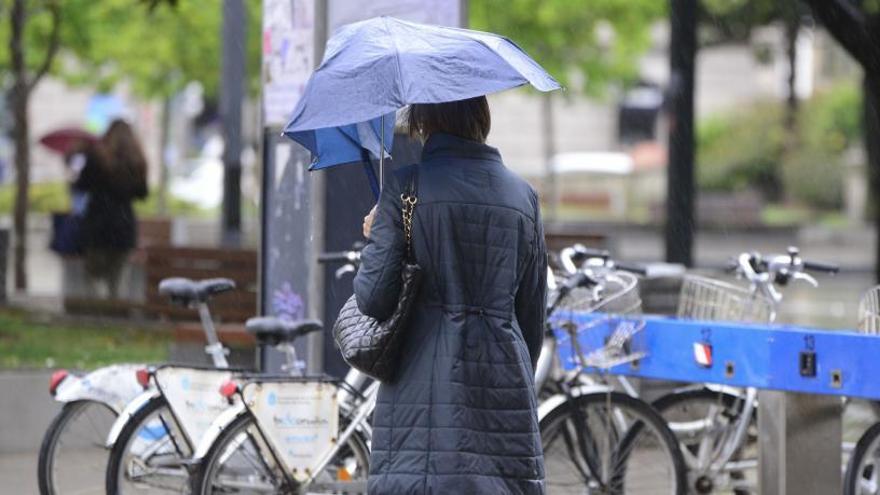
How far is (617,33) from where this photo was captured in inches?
1005

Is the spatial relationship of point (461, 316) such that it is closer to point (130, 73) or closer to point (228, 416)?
point (228, 416)

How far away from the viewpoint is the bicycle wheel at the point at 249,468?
20.2 ft

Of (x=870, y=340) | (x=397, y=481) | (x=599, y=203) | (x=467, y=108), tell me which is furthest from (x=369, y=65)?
(x=599, y=203)

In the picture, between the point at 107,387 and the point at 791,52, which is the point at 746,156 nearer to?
the point at 791,52

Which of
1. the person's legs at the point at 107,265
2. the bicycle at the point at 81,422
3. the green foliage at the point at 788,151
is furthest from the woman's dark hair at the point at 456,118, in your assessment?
the green foliage at the point at 788,151

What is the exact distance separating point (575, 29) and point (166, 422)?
1994 centimetres

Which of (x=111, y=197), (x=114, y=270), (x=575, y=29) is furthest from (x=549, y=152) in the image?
(x=111, y=197)

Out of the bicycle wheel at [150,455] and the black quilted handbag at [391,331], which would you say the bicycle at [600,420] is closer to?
the bicycle wheel at [150,455]

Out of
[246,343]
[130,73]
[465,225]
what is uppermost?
[130,73]

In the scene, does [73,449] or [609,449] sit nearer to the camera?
[609,449]

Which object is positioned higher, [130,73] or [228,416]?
[130,73]

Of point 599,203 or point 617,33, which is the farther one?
point 599,203

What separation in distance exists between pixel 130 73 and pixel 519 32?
6126 mm

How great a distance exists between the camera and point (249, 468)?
636cm
